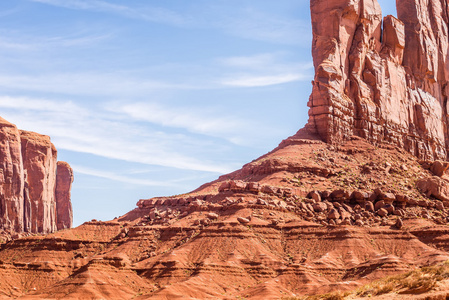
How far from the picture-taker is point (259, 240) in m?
113

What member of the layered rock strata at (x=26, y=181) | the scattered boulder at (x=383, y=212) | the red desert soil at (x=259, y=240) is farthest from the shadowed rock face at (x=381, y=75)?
the layered rock strata at (x=26, y=181)

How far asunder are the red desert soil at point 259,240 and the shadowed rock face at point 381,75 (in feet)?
28.4

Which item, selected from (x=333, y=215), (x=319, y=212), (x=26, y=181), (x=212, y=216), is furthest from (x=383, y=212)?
(x=26, y=181)

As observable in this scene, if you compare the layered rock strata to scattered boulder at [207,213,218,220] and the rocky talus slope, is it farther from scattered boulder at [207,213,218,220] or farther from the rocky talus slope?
scattered boulder at [207,213,218,220]

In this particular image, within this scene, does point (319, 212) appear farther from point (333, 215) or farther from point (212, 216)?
point (212, 216)

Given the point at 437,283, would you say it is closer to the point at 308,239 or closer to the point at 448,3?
the point at 308,239

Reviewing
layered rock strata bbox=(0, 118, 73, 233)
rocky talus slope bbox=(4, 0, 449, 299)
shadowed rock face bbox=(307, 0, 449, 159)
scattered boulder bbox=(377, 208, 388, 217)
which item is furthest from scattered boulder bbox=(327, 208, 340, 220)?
layered rock strata bbox=(0, 118, 73, 233)

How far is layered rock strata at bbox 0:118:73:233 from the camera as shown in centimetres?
17388

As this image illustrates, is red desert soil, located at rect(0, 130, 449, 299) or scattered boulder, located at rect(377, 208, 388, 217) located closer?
red desert soil, located at rect(0, 130, 449, 299)

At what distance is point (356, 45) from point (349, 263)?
53417 mm

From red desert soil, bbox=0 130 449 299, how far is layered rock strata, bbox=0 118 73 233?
48.0m

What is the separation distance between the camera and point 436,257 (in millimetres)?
102938

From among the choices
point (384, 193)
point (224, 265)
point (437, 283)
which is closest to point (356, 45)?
point (384, 193)

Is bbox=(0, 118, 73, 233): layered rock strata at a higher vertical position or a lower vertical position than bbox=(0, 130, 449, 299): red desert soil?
higher
